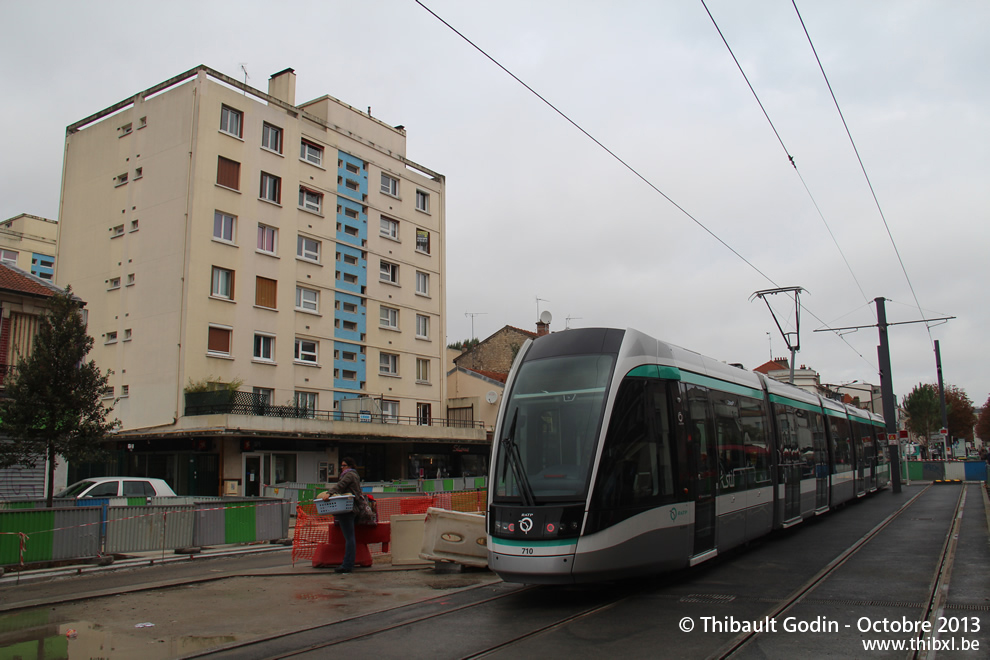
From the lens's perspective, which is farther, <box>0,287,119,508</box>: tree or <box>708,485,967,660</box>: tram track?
<box>0,287,119,508</box>: tree

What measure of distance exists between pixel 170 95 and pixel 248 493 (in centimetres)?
1780

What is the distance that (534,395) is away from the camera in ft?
30.0

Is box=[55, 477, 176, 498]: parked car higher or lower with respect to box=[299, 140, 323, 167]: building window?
lower

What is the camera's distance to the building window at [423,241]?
43.5 metres

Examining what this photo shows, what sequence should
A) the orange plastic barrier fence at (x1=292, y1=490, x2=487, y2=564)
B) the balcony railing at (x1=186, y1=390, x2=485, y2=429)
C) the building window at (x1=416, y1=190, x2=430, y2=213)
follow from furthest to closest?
1. the building window at (x1=416, y1=190, x2=430, y2=213)
2. the balcony railing at (x1=186, y1=390, x2=485, y2=429)
3. the orange plastic barrier fence at (x1=292, y1=490, x2=487, y2=564)

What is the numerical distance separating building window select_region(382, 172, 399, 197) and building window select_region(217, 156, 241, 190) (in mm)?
9358

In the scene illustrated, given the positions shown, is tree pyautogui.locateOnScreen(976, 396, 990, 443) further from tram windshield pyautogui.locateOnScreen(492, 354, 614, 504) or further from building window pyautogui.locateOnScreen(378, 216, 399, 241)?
tram windshield pyautogui.locateOnScreen(492, 354, 614, 504)

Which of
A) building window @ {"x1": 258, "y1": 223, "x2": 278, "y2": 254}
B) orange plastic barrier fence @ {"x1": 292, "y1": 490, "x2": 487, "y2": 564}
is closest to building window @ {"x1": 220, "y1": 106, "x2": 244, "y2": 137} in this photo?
building window @ {"x1": 258, "y1": 223, "x2": 278, "y2": 254}

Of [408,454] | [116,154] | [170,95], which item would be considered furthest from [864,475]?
[116,154]

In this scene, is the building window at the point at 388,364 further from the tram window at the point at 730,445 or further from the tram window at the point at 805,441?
the tram window at the point at 730,445

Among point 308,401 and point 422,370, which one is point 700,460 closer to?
point 308,401

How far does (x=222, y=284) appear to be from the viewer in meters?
33.0

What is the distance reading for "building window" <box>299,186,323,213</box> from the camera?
122 ft

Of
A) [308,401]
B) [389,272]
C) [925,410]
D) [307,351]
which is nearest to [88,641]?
[308,401]
